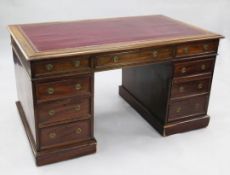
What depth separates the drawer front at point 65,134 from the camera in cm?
214

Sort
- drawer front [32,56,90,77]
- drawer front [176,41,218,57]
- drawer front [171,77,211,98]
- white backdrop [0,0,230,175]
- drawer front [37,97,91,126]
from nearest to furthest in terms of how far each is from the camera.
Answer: drawer front [32,56,90,77], drawer front [37,97,91,126], white backdrop [0,0,230,175], drawer front [176,41,218,57], drawer front [171,77,211,98]

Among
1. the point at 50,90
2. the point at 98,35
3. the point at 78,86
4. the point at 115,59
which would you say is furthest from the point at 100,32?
the point at 50,90

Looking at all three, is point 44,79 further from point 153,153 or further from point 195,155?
point 195,155

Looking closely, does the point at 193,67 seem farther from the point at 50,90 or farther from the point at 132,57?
the point at 50,90

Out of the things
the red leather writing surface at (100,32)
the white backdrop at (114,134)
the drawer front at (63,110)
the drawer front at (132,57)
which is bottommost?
the white backdrop at (114,134)

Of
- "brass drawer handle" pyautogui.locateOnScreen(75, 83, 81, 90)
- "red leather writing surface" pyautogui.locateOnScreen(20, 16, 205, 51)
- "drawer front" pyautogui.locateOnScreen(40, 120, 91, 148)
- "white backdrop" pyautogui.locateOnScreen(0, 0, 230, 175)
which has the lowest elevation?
"white backdrop" pyautogui.locateOnScreen(0, 0, 230, 175)

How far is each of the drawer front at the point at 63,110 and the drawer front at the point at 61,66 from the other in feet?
0.61

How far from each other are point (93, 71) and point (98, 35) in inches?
12.4

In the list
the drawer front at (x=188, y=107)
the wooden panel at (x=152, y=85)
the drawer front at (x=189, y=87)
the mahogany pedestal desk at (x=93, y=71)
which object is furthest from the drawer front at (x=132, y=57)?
the drawer front at (x=188, y=107)

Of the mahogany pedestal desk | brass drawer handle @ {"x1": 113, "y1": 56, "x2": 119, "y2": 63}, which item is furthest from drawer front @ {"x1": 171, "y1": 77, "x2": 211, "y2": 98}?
brass drawer handle @ {"x1": 113, "y1": 56, "x2": 119, "y2": 63}

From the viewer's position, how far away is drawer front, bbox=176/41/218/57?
90.4 inches

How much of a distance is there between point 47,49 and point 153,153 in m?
0.94

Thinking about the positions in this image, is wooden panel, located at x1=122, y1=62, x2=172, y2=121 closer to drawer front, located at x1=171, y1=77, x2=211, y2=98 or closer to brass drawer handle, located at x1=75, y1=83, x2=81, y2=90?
drawer front, located at x1=171, y1=77, x2=211, y2=98

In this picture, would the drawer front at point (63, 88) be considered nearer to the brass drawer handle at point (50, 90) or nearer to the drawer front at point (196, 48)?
the brass drawer handle at point (50, 90)
